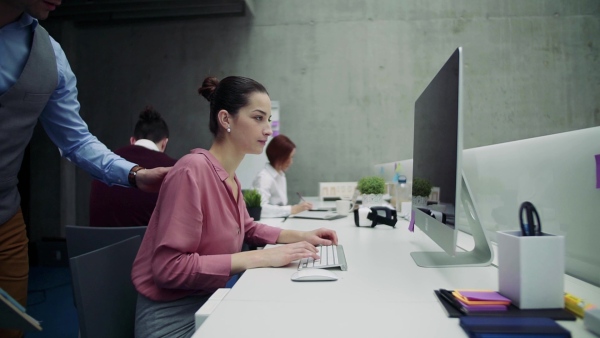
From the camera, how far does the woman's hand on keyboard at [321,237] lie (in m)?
1.28

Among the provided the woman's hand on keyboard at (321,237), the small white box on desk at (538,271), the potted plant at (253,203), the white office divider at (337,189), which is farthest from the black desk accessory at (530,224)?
the white office divider at (337,189)

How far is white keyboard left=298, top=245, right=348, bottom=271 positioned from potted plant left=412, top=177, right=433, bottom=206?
1.06 feet

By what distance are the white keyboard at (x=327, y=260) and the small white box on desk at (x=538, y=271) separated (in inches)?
17.3

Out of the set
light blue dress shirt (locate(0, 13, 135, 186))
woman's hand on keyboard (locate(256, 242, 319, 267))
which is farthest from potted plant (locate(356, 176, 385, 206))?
light blue dress shirt (locate(0, 13, 135, 186))

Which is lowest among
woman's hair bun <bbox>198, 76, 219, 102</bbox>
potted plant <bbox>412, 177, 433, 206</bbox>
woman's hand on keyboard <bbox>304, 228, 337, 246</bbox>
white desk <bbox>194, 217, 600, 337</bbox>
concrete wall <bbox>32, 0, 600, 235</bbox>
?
white desk <bbox>194, 217, 600, 337</bbox>

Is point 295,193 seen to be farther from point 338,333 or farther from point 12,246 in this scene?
point 338,333

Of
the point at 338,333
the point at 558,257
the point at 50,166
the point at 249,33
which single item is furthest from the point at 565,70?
the point at 50,166

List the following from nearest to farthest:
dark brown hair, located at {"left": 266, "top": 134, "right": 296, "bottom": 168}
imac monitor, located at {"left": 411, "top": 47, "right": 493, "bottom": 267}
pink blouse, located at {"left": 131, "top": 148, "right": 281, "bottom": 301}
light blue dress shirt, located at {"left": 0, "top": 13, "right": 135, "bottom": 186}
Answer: imac monitor, located at {"left": 411, "top": 47, "right": 493, "bottom": 267} → pink blouse, located at {"left": 131, "top": 148, "right": 281, "bottom": 301} → light blue dress shirt, located at {"left": 0, "top": 13, "right": 135, "bottom": 186} → dark brown hair, located at {"left": 266, "top": 134, "right": 296, "bottom": 168}

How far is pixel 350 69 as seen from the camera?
14.4ft

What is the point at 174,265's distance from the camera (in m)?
0.94

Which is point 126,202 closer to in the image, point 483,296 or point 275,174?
point 275,174

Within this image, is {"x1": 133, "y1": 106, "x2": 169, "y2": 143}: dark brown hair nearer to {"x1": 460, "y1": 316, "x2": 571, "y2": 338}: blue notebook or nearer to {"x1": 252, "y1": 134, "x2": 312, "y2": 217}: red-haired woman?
{"x1": 252, "y1": 134, "x2": 312, "y2": 217}: red-haired woman

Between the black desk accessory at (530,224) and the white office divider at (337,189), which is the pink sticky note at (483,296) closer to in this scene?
the black desk accessory at (530,224)

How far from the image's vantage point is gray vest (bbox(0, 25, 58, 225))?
3.33 ft
